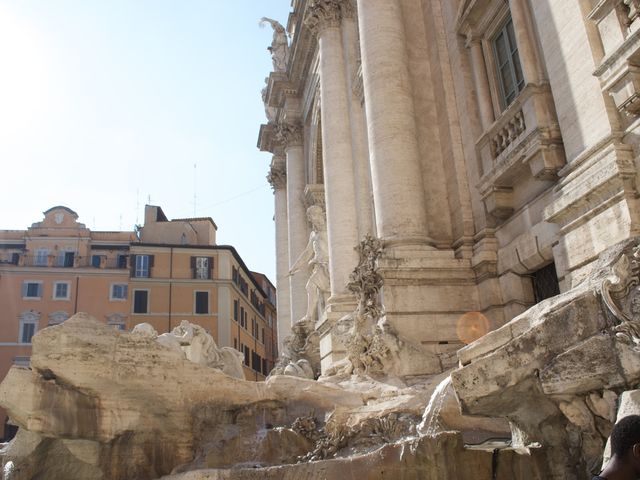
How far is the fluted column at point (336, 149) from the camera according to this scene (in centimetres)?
1591

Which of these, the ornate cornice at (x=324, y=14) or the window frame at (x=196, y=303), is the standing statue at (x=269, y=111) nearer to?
the ornate cornice at (x=324, y=14)

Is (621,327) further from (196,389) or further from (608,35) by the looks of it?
(196,389)

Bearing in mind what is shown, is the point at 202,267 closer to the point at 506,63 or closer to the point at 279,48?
the point at 279,48

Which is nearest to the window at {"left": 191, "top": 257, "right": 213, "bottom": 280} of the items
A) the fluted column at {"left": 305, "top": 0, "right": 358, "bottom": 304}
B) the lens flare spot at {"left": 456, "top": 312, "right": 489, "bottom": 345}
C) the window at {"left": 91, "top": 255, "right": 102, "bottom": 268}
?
the window at {"left": 91, "top": 255, "right": 102, "bottom": 268}

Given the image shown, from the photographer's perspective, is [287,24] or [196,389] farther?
[287,24]

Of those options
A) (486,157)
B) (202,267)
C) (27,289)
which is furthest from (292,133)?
(27,289)

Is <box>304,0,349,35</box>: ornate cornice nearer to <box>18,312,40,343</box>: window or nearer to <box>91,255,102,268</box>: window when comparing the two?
<box>91,255,102,268</box>: window

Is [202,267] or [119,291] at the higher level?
[202,267]

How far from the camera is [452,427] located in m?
7.00

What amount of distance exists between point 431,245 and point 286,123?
48.4 feet

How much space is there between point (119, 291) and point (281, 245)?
53.6 ft

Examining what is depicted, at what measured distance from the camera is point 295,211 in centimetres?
2409

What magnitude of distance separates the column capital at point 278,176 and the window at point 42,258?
18.3 meters

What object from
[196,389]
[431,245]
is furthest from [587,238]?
[196,389]
